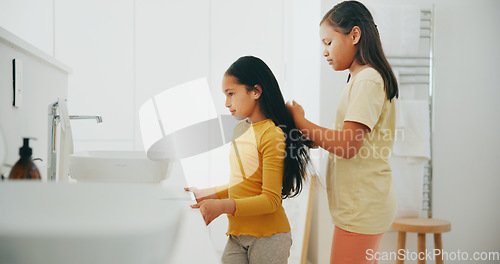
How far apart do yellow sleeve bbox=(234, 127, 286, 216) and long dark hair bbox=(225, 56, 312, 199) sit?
4cm

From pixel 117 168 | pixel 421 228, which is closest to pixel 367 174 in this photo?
pixel 117 168

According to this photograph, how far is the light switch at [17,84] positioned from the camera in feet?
2.16

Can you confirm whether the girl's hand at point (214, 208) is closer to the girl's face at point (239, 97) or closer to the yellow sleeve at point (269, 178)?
the yellow sleeve at point (269, 178)

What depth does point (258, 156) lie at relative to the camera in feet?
2.92

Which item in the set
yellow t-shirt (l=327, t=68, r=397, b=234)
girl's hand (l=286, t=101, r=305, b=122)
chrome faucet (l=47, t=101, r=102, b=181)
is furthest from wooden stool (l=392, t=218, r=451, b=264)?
chrome faucet (l=47, t=101, r=102, b=181)

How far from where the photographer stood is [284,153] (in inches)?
34.9

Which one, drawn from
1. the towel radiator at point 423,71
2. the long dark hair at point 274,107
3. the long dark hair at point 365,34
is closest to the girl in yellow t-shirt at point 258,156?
the long dark hair at point 274,107

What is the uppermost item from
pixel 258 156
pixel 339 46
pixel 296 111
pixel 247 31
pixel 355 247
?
pixel 247 31

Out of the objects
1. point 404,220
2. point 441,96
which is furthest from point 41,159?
point 441,96

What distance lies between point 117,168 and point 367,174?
65cm

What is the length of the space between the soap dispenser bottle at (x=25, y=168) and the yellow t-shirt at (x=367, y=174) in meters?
0.67

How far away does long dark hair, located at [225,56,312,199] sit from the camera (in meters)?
0.92

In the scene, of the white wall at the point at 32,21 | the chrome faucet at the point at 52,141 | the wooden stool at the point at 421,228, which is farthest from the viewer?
the wooden stool at the point at 421,228

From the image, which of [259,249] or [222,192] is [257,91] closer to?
[222,192]
